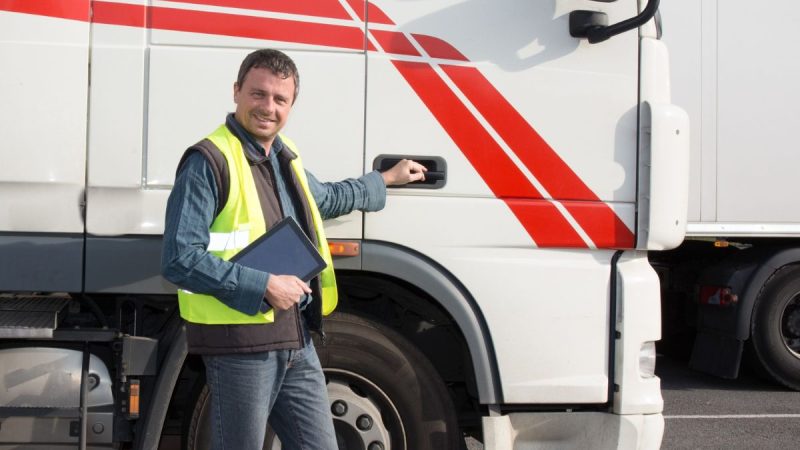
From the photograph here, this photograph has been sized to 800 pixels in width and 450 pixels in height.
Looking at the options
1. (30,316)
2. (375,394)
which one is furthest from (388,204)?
(30,316)

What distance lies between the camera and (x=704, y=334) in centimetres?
702

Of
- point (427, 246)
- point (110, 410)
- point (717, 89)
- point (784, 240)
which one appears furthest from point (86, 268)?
point (784, 240)

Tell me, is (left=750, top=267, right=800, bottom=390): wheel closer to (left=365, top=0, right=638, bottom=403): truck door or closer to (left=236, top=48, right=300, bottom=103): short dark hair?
(left=365, top=0, right=638, bottom=403): truck door

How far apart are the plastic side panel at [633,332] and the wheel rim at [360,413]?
2.73 ft

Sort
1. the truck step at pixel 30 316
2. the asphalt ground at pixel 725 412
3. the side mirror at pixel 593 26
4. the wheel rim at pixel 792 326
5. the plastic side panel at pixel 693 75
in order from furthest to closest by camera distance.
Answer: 1. the wheel rim at pixel 792 326
2. the plastic side panel at pixel 693 75
3. the asphalt ground at pixel 725 412
4. the side mirror at pixel 593 26
5. the truck step at pixel 30 316

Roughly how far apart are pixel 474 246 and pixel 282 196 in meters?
0.87

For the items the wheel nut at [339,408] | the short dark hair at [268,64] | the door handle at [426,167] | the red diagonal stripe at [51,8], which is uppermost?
the red diagonal stripe at [51,8]

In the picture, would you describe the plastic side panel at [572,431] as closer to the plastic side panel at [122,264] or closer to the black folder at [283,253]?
the black folder at [283,253]

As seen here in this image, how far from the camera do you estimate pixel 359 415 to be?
3.41 meters

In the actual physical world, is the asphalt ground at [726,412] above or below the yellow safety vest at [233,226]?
below

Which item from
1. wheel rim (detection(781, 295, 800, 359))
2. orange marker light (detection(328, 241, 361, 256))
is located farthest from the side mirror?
wheel rim (detection(781, 295, 800, 359))

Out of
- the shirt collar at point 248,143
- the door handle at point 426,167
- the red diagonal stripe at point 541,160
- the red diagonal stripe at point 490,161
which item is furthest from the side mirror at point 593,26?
the shirt collar at point 248,143

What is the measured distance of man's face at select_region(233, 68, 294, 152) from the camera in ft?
8.87

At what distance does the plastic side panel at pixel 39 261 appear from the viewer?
323 cm
